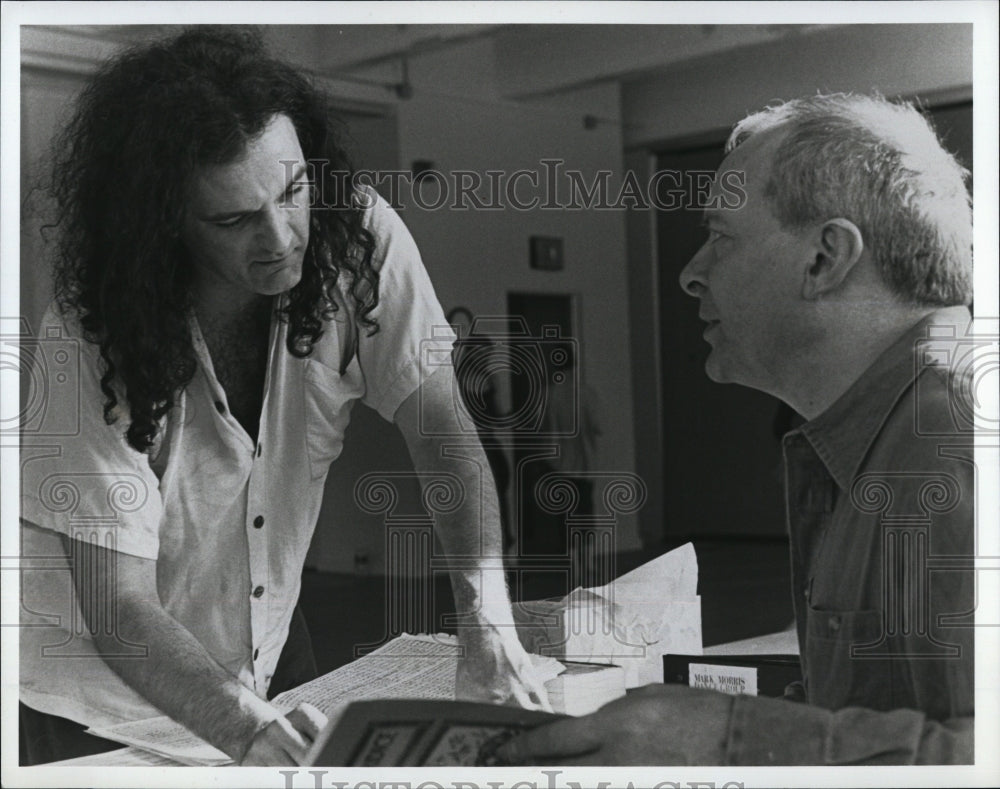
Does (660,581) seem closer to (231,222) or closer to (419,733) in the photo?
(419,733)

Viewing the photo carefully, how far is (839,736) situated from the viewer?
12.2 feet

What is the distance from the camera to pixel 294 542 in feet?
12.4

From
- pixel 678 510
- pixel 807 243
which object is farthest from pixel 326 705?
pixel 807 243

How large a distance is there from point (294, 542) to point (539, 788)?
95cm

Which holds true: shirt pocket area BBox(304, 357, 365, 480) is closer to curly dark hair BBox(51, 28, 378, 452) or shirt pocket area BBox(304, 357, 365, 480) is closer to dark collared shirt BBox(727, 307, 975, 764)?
curly dark hair BBox(51, 28, 378, 452)

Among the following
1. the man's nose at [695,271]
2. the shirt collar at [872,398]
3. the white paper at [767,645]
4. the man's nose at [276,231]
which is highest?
the man's nose at [276,231]

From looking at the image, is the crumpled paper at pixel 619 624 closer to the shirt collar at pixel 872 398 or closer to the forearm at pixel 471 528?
the forearm at pixel 471 528

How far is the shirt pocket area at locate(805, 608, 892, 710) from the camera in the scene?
3.67 m

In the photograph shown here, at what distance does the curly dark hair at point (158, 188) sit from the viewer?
3668mm

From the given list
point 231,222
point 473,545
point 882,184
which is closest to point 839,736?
point 473,545

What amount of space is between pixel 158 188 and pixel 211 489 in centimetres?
82

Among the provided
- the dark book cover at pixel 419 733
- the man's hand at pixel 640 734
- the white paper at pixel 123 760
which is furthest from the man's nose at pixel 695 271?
the white paper at pixel 123 760

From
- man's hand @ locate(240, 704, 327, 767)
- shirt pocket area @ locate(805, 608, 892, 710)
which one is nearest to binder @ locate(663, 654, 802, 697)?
shirt pocket area @ locate(805, 608, 892, 710)

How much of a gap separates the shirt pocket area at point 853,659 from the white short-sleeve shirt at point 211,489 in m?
1.29
